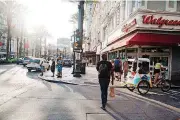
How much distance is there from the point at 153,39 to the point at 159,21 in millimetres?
1588

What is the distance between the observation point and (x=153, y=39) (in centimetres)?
1753

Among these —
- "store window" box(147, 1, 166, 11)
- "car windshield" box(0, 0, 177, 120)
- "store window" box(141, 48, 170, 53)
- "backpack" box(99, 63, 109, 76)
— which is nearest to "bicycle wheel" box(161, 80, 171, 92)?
"car windshield" box(0, 0, 177, 120)

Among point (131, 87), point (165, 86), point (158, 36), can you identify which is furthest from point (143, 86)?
point (158, 36)

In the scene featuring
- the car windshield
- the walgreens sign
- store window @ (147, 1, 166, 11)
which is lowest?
the car windshield

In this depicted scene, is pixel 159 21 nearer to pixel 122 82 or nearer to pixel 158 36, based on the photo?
pixel 158 36

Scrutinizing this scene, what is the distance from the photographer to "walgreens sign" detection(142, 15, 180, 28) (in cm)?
1797

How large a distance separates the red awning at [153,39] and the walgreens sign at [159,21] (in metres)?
0.83

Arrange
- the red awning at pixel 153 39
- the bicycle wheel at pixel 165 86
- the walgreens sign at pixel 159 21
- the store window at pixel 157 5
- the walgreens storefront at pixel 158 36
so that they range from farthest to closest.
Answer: the store window at pixel 157 5
the walgreens sign at pixel 159 21
the walgreens storefront at pixel 158 36
the red awning at pixel 153 39
the bicycle wheel at pixel 165 86

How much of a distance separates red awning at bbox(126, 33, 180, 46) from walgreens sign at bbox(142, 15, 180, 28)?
83 cm

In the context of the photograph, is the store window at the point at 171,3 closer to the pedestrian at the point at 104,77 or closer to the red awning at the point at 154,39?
the red awning at the point at 154,39

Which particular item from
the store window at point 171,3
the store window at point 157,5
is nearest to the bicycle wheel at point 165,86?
the store window at point 157,5

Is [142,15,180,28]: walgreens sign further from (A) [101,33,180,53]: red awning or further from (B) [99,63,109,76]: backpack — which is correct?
(B) [99,63,109,76]: backpack

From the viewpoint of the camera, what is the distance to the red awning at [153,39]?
17.2m

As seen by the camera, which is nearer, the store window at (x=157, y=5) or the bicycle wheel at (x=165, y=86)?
the bicycle wheel at (x=165, y=86)
